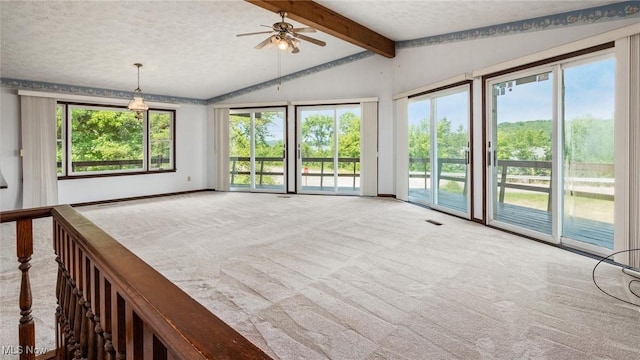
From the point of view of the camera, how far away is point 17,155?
5898mm

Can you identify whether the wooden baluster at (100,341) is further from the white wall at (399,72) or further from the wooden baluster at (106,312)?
the white wall at (399,72)

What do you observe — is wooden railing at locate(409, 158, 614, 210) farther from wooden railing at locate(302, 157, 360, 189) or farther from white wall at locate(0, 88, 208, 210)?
white wall at locate(0, 88, 208, 210)

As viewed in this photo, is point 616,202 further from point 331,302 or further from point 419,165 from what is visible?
point 419,165

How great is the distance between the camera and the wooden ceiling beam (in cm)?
427

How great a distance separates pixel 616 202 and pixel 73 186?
8.42 m

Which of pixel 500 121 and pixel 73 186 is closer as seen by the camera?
pixel 500 121

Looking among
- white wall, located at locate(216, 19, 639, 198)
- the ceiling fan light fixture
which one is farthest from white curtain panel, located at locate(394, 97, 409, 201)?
the ceiling fan light fixture

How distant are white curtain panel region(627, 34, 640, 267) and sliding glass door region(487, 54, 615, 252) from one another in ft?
0.93


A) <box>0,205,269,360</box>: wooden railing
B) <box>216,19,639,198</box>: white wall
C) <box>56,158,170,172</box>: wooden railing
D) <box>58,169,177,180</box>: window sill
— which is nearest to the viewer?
<box>0,205,269,360</box>: wooden railing

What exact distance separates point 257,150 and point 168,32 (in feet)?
13.0

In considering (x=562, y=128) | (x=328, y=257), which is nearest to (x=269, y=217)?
(x=328, y=257)

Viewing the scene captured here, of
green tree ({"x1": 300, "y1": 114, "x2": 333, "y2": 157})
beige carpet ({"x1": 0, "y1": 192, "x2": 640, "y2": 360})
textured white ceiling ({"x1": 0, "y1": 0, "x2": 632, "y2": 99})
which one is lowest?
beige carpet ({"x1": 0, "y1": 192, "x2": 640, "y2": 360})

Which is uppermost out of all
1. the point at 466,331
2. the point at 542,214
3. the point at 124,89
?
the point at 124,89

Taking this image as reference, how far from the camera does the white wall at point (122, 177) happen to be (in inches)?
227
